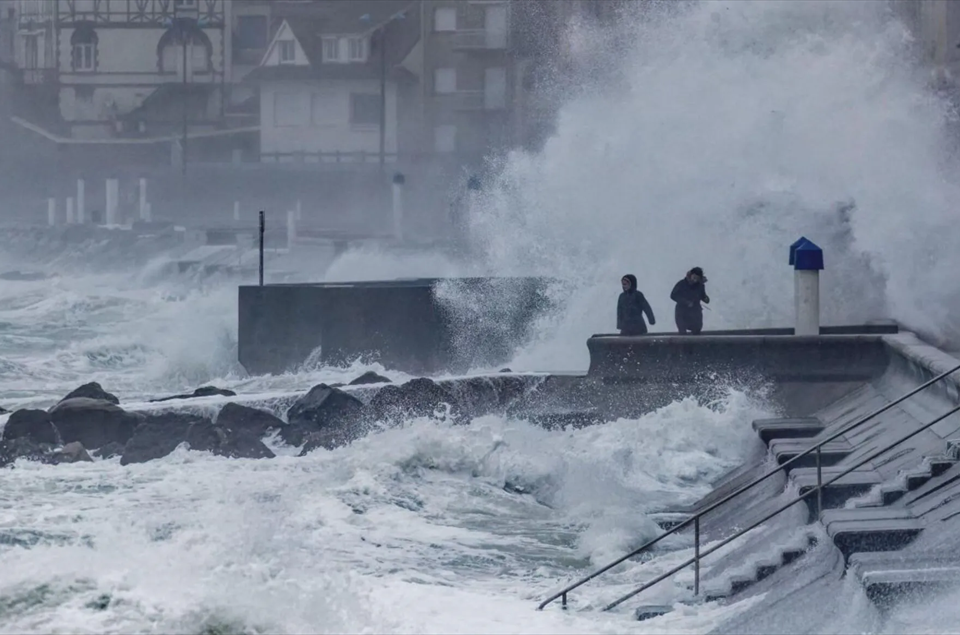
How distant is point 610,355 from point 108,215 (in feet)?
138

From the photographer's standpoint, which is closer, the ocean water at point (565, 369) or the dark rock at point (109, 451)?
the ocean water at point (565, 369)

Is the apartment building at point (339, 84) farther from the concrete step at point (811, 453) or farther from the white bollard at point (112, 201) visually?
the concrete step at point (811, 453)

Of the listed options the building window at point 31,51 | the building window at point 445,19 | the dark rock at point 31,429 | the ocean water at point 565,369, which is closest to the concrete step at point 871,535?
the ocean water at point 565,369

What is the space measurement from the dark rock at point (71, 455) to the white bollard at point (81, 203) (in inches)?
1676

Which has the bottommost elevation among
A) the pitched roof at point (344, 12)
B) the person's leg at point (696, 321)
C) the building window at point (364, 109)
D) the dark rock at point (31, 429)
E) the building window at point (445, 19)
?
the dark rock at point (31, 429)

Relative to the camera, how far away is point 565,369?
15.7 metres

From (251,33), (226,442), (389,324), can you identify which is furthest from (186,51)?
(226,442)

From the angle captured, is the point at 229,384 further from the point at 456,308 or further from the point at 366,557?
the point at 366,557

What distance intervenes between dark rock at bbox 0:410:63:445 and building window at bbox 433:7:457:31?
37.3 m

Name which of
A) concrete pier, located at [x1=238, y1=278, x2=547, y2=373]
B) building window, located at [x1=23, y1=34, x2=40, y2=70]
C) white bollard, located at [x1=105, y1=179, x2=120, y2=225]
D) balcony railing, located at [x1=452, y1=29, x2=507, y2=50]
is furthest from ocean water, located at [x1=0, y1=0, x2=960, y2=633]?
building window, located at [x1=23, y1=34, x2=40, y2=70]

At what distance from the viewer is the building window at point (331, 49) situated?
5091cm

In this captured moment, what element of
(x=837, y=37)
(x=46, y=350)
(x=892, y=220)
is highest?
(x=837, y=37)

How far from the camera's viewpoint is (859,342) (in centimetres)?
1190

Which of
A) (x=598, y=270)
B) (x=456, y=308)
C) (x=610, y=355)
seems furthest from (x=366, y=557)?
(x=598, y=270)
